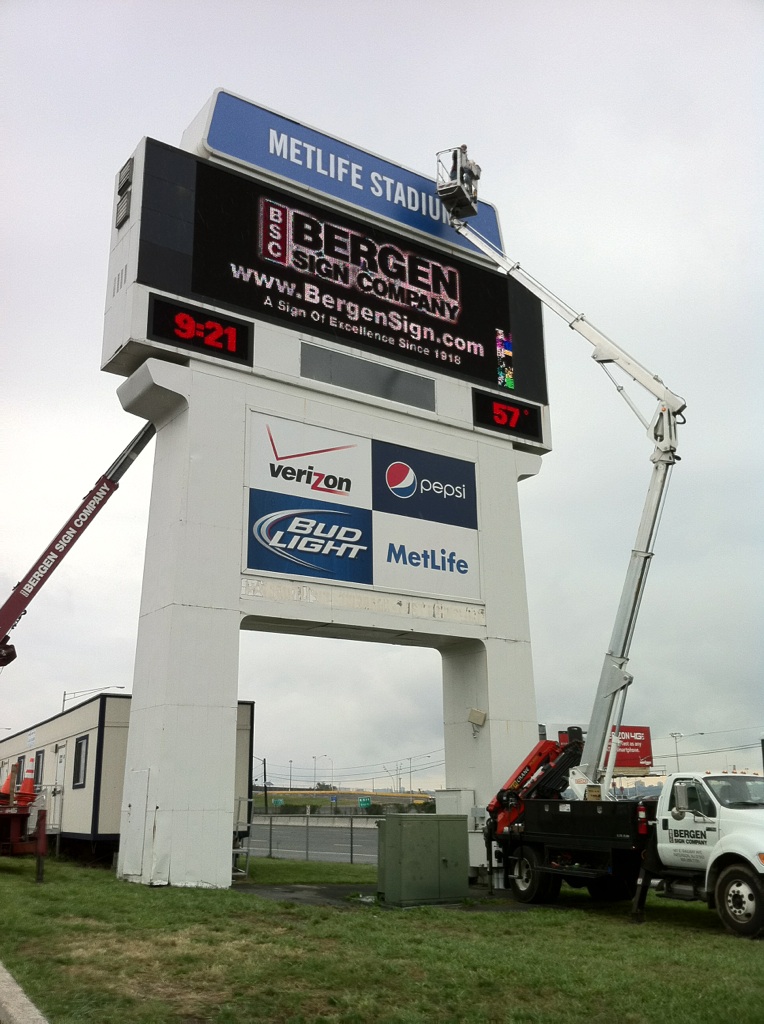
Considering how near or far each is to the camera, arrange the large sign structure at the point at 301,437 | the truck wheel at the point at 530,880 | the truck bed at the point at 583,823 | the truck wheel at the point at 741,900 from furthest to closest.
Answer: the large sign structure at the point at 301,437
the truck wheel at the point at 530,880
the truck bed at the point at 583,823
the truck wheel at the point at 741,900

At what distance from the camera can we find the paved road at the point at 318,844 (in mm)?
32031

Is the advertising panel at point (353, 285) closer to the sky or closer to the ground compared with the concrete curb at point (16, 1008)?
closer to the sky

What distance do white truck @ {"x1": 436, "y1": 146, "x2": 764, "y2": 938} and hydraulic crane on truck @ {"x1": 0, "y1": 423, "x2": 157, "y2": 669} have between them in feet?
37.1

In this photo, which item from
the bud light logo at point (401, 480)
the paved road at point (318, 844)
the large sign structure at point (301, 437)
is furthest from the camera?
the paved road at point (318, 844)

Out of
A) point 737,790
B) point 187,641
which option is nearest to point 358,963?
point 737,790

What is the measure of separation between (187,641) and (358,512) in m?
5.03

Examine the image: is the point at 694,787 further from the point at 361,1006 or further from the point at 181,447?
the point at 181,447

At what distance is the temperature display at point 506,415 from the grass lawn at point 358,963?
12.4m

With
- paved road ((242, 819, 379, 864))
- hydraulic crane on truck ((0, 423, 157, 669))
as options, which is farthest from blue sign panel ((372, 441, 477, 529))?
paved road ((242, 819, 379, 864))

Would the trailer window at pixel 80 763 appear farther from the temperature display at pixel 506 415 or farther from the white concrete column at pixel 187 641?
the temperature display at pixel 506 415

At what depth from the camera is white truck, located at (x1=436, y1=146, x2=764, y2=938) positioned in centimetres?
1330

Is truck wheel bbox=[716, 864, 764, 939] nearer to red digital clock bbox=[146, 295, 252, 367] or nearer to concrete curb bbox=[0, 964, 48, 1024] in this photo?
concrete curb bbox=[0, 964, 48, 1024]

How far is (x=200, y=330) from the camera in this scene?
64.7 feet

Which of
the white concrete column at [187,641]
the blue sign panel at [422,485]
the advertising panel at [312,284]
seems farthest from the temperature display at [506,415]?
the white concrete column at [187,641]
